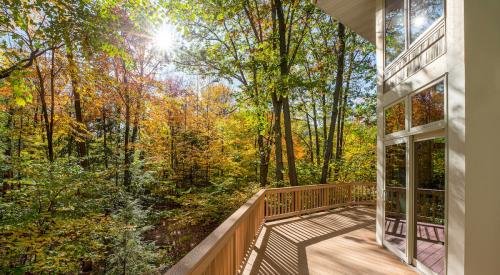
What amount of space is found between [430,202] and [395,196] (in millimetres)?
1032

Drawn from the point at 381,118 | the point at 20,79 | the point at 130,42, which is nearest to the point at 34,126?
the point at 130,42

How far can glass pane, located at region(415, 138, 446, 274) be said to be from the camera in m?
3.04

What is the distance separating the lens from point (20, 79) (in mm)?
4203

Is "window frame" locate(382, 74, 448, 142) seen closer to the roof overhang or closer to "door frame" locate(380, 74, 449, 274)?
"door frame" locate(380, 74, 449, 274)

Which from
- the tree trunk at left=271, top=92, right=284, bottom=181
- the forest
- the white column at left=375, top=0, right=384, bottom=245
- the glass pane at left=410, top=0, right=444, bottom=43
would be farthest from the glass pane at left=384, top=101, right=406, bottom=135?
the tree trunk at left=271, top=92, right=284, bottom=181

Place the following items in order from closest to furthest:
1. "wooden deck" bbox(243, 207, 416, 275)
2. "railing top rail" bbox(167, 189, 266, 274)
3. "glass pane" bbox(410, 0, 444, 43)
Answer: "railing top rail" bbox(167, 189, 266, 274) → "glass pane" bbox(410, 0, 444, 43) → "wooden deck" bbox(243, 207, 416, 275)

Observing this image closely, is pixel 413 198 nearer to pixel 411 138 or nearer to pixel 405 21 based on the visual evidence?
pixel 411 138

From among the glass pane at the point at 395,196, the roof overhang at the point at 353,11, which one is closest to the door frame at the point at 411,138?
the glass pane at the point at 395,196

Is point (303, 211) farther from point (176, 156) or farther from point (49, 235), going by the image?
point (176, 156)

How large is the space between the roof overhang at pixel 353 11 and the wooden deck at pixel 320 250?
5.21 meters

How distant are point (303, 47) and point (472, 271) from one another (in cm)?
1064

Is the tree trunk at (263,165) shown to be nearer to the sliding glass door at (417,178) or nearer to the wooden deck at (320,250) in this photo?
the wooden deck at (320,250)

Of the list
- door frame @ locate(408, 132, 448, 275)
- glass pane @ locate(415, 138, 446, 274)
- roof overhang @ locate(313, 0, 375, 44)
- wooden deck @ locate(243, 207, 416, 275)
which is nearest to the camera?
door frame @ locate(408, 132, 448, 275)

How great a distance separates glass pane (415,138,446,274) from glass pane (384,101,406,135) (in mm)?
583
